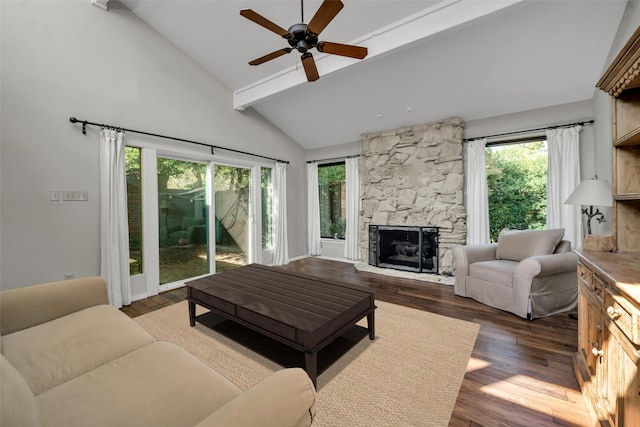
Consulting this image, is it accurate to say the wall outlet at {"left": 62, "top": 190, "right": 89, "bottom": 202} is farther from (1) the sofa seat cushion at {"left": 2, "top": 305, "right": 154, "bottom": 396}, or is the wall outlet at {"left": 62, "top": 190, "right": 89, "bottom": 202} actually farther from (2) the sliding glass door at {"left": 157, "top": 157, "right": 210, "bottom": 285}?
(1) the sofa seat cushion at {"left": 2, "top": 305, "right": 154, "bottom": 396}

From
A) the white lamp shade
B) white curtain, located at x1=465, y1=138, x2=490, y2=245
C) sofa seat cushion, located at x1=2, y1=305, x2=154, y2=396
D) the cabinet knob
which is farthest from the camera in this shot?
white curtain, located at x1=465, y1=138, x2=490, y2=245

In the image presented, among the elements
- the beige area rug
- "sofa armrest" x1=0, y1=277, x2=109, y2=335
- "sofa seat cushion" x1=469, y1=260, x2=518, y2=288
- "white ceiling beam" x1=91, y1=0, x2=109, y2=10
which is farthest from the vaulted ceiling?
"sofa armrest" x1=0, y1=277, x2=109, y2=335

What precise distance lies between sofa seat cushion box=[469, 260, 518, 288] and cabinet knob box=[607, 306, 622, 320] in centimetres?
187

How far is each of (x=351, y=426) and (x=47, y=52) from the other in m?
4.43

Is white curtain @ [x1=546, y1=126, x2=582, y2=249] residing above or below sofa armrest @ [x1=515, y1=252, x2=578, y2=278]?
above

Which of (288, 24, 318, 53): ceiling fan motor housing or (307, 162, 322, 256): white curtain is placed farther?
(307, 162, 322, 256): white curtain

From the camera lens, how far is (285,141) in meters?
5.76

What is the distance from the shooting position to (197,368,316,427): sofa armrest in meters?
0.73

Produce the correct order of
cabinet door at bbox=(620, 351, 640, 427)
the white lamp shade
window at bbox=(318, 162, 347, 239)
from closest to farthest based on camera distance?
cabinet door at bbox=(620, 351, 640, 427) < the white lamp shade < window at bbox=(318, 162, 347, 239)

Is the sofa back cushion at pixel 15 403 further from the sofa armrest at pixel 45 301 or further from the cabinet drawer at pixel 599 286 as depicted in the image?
the cabinet drawer at pixel 599 286

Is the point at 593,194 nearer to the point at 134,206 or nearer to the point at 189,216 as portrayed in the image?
the point at 189,216

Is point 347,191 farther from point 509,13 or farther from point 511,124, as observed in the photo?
point 509,13

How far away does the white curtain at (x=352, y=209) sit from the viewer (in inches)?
217

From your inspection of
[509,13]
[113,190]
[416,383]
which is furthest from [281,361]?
[509,13]
